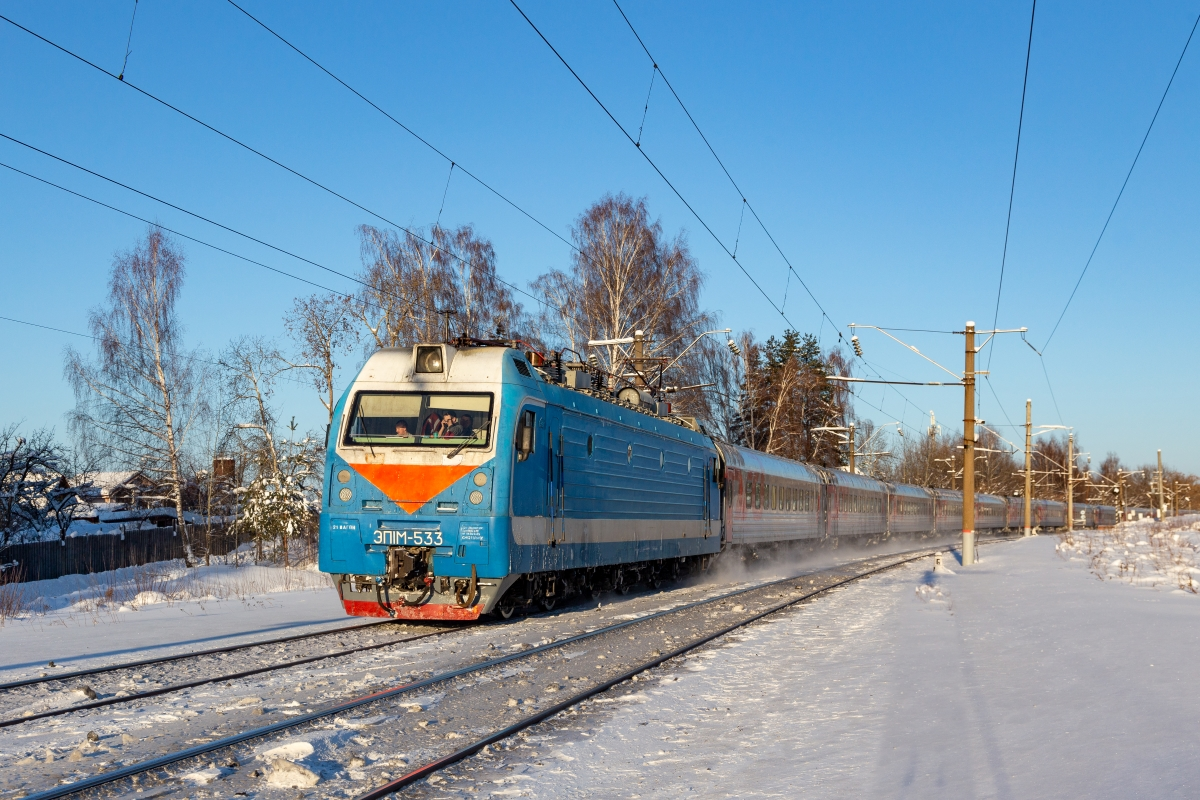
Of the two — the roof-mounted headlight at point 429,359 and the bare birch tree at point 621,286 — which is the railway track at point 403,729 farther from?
the bare birch tree at point 621,286

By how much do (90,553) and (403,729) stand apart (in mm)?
27332

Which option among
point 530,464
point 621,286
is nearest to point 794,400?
point 621,286

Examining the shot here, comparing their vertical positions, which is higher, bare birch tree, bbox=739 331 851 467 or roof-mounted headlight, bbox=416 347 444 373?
bare birch tree, bbox=739 331 851 467

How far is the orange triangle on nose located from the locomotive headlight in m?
1.32

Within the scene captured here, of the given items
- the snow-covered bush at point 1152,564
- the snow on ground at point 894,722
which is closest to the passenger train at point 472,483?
the snow on ground at point 894,722

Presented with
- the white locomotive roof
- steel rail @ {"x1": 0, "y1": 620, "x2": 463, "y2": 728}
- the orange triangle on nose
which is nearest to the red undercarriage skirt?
steel rail @ {"x1": 0, "y1": 620, "x2": 463, "y2": 728}

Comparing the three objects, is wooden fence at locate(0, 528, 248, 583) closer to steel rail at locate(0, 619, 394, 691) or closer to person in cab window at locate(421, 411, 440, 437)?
steel rail at locate(0, 619, 394, 691)

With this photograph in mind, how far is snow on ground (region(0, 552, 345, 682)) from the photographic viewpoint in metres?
10.9

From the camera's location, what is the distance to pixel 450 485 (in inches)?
483

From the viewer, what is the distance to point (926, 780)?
5.91m

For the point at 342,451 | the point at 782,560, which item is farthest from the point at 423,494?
the point at 782,560

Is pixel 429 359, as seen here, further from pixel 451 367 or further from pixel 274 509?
pixel 274 509

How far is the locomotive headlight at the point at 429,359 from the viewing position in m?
13.0

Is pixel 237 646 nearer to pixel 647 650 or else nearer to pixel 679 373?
pixel 647 650
